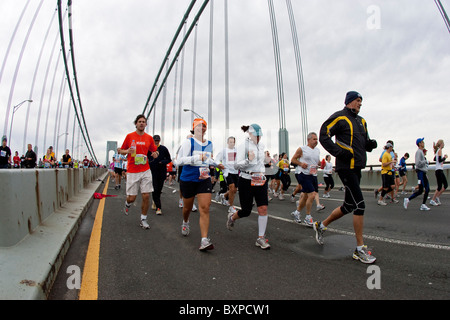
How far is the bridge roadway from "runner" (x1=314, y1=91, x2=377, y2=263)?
65 centimetres

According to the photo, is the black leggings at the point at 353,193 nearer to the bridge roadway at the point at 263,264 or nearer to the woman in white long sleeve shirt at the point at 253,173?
the bridge roadway at the point at 263,264

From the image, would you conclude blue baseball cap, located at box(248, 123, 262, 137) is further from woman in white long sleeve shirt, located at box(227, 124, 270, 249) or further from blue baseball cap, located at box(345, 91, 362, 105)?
blue baseball cap, located at box(345, 91, 362, 105)

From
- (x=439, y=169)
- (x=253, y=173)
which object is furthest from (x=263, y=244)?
(x=439, y=169)

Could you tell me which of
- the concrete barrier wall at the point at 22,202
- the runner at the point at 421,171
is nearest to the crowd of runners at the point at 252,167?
the concrete barrier wall at the point at 22,202

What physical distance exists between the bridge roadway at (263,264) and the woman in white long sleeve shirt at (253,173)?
1.66 ft

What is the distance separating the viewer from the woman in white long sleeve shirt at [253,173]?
4.14m

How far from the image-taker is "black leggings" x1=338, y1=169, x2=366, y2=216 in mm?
3590

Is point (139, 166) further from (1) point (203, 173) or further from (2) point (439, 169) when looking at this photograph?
(2) point (439, 169)

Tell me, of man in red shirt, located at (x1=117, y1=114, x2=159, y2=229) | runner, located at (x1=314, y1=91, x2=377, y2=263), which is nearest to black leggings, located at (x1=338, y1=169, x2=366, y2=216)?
runner, located at (x1=314, y1=91, x2=377, y2=263)

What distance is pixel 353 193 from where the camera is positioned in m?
3.64

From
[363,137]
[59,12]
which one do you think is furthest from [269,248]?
[59,12]

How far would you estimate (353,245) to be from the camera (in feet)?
13.2

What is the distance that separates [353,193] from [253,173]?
1316mm
